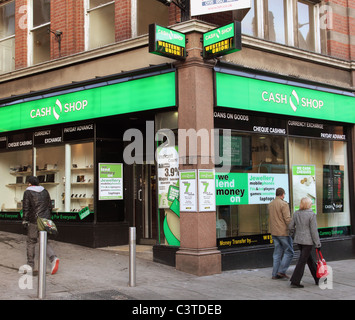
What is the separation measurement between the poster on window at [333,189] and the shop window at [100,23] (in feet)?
22.7

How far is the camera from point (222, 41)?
945 centimetres

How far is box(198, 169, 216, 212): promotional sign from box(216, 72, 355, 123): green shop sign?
5.13 ft

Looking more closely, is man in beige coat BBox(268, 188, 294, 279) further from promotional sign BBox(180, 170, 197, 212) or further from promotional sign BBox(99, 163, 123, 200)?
promotional sign BBox(99, 163, 123, 200)

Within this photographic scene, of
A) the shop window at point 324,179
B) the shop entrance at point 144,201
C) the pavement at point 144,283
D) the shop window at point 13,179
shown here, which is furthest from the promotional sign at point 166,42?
the shop window at point 13,179

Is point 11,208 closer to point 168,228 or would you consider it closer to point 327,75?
point 168,228

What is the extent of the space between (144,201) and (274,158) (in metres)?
3.67

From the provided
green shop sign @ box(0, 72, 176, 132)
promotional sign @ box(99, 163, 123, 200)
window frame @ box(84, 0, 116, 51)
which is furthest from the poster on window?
window frame @ box(84, 0, 116, 51)

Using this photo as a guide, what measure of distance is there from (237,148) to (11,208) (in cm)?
741

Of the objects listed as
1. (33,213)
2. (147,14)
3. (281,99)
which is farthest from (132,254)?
(147,14)

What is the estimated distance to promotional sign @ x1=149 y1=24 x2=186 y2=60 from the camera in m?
9.33

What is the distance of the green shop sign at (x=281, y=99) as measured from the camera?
1034cm

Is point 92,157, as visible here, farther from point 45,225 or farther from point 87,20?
point 87,20

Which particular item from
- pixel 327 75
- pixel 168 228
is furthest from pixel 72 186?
pixel 327 75

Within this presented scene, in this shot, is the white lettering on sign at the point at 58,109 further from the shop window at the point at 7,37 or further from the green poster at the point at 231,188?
the green poster at the point at 231,188
